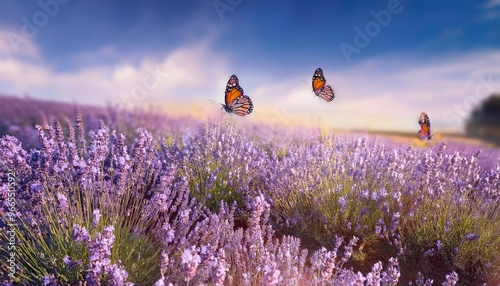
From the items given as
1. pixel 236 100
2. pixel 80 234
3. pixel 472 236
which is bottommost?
pixel 472 236

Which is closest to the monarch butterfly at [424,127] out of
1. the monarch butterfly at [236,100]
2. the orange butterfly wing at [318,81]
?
the orange butterfly wing at [318,81]

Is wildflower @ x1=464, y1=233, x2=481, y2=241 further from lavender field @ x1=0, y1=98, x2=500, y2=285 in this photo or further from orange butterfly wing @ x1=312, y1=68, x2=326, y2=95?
orange butterfly wing @ x1=312, y1=68, x2=326, y2=95

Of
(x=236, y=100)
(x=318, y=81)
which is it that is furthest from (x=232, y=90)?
(x=318, y=81)

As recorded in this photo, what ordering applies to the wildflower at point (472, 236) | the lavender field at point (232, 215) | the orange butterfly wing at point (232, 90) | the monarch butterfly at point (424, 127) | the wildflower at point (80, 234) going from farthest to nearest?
the monarch butterfly at point (424, 127)
the orange butterfly wing at point (232, 90)
the wildflower at point (472, 236)
the lavender field at point (232, 215)
the wildflower at point (80, 234)

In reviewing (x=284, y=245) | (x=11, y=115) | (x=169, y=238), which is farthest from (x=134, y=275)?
(x=11, y=115)

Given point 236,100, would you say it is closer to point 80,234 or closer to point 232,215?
point 232,215

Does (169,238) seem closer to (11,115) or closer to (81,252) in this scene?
(81,252)

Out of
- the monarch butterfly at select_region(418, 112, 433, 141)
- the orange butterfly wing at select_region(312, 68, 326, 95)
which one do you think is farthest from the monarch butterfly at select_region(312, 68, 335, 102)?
the monarch butterfly at select_region(418, 112, 433, 141)

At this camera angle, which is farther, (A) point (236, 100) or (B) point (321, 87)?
(B) point (321, 87)

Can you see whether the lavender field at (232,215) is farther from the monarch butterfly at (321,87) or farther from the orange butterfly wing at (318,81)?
the orange butterfly wing at (318,81)
